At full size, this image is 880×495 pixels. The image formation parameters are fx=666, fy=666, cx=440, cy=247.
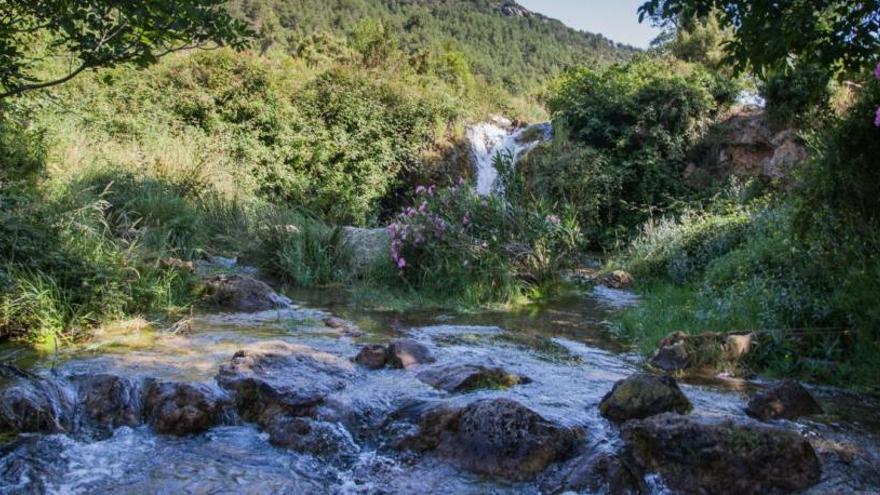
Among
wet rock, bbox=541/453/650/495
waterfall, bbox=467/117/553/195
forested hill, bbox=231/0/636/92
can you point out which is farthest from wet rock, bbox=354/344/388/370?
forested hill, bbox=231/0/636/92

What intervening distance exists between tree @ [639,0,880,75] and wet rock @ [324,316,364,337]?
3.47 m

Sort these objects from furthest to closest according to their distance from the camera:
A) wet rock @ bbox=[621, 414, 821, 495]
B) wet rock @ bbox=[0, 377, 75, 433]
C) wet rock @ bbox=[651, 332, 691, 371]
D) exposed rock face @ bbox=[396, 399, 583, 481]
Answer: wet rock @ bbox=[651, 332, 691, 371] → wet rock @ bbox=[0, 377, 75, 433] → exposed rock face @ bbox=[396, 399, 583, 481] → wet rock @ bbox=[621, 414, 821, 495]

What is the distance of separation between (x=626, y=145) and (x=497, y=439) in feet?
39.9

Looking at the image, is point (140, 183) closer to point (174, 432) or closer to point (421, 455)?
point (174, 432)

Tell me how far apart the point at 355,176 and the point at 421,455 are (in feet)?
40.2

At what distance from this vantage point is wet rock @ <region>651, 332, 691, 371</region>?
195 inches

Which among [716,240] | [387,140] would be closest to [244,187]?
[387,140]

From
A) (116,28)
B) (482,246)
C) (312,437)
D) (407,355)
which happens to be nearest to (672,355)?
(407,355)

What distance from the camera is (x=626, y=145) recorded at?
14.5 meters

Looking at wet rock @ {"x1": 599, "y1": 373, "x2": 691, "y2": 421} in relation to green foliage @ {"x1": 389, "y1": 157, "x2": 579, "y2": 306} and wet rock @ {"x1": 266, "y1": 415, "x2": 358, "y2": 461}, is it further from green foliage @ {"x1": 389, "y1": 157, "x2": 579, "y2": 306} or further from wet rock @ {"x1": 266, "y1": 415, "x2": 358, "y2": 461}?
green foliage @ {"x1": 389, "y1": 157, "x2": 579, "y2": 306}

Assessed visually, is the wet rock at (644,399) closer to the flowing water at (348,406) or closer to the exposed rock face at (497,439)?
the flowing water at (348,406)

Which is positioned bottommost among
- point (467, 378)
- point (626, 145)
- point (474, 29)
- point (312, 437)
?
point (312, 437)

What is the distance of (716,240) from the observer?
8.88m

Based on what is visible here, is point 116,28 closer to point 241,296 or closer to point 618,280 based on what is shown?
point 241,296
